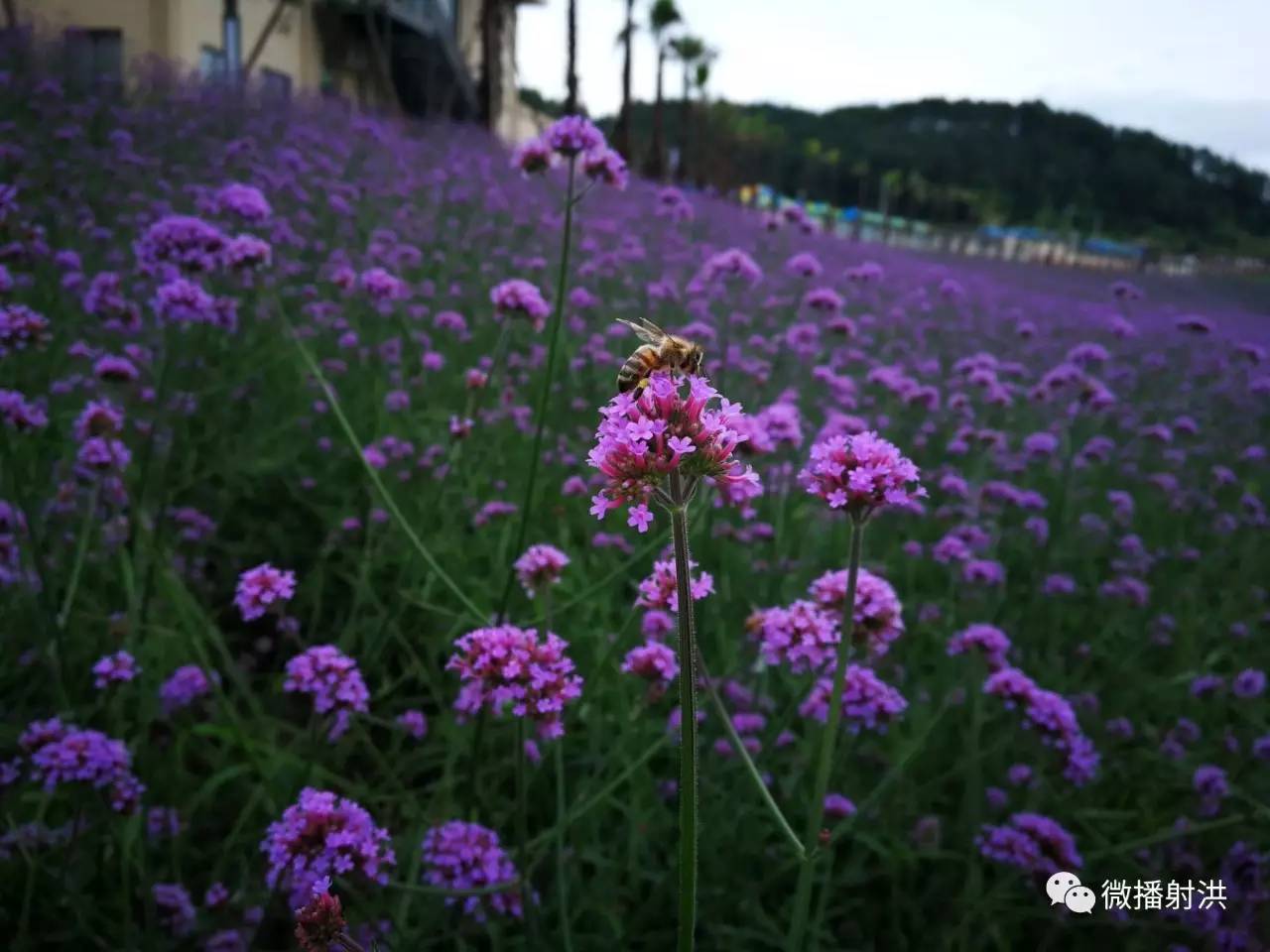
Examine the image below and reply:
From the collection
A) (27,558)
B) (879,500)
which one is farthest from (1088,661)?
(27,558)

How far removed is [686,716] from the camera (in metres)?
0.77

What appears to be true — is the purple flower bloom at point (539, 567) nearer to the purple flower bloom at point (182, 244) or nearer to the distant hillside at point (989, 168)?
the purple flower bloom at point (182, 244)

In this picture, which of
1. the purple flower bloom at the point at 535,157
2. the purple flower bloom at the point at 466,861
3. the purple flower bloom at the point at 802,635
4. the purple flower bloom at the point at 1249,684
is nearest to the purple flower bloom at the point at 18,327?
the purple flower bloom at the point at 535,157

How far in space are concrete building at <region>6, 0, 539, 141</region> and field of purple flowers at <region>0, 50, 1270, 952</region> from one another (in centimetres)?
663

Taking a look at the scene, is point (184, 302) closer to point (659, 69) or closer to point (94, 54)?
point (94, 54)

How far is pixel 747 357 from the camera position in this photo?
4.78 metres

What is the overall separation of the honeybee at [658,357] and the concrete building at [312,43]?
29.2 ft

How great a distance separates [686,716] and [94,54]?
15644 millimetres

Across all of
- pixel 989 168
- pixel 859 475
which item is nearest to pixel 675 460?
pixel 859 475

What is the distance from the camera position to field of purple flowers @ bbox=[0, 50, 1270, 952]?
153 cm

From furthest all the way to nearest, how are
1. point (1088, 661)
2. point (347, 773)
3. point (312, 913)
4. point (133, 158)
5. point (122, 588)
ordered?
point (133, 158) → point (1088, 661) → point (122, 588) → point (347, 773) → point (312, 913)

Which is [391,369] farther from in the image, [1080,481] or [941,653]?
[1080,481]

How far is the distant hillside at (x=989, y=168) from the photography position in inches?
1270

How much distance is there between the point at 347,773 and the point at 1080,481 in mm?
3936
